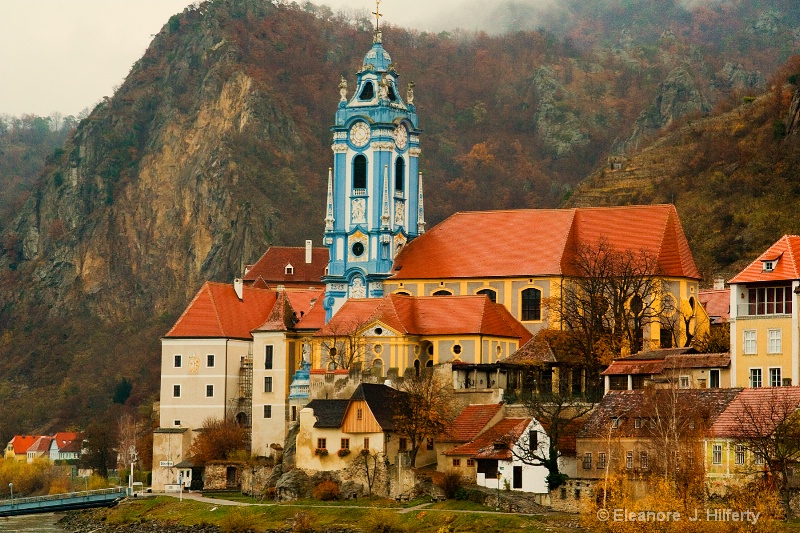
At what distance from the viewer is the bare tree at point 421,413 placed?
3442 inches

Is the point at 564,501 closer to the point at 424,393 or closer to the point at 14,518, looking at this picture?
the point at 424,393

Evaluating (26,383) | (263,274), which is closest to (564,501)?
(263,274)

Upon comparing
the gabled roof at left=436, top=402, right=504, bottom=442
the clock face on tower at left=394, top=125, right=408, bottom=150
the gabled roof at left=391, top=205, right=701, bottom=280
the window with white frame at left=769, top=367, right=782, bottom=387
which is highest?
the clock face on tower at left=394, top=125, right=408, bottom=150

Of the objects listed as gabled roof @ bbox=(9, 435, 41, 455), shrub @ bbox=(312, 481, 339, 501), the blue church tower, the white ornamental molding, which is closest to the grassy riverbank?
shrub @ bbox=(312, 481, 339, 501)

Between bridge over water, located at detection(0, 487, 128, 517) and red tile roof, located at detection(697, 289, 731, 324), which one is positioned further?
red tile roof, located at detection(697, 289, 731, 324)

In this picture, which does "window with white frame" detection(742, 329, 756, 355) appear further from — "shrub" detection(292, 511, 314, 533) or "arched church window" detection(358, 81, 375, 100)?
"arched church window" detection(358, 81, 375, 100)

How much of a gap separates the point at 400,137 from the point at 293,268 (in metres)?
29.1

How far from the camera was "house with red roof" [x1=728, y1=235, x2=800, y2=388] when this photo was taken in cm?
7900

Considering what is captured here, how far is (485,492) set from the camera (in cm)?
8175

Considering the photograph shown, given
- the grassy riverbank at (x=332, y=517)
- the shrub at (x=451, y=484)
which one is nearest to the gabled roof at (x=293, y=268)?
the grassy riverbank at (x=332, y=517)

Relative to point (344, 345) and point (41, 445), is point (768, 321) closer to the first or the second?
point (344, 345)

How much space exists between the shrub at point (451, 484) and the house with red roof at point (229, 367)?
58.8 feet

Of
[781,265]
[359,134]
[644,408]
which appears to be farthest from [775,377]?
[359,134]

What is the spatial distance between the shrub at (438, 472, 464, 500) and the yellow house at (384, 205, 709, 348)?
54.4ft
